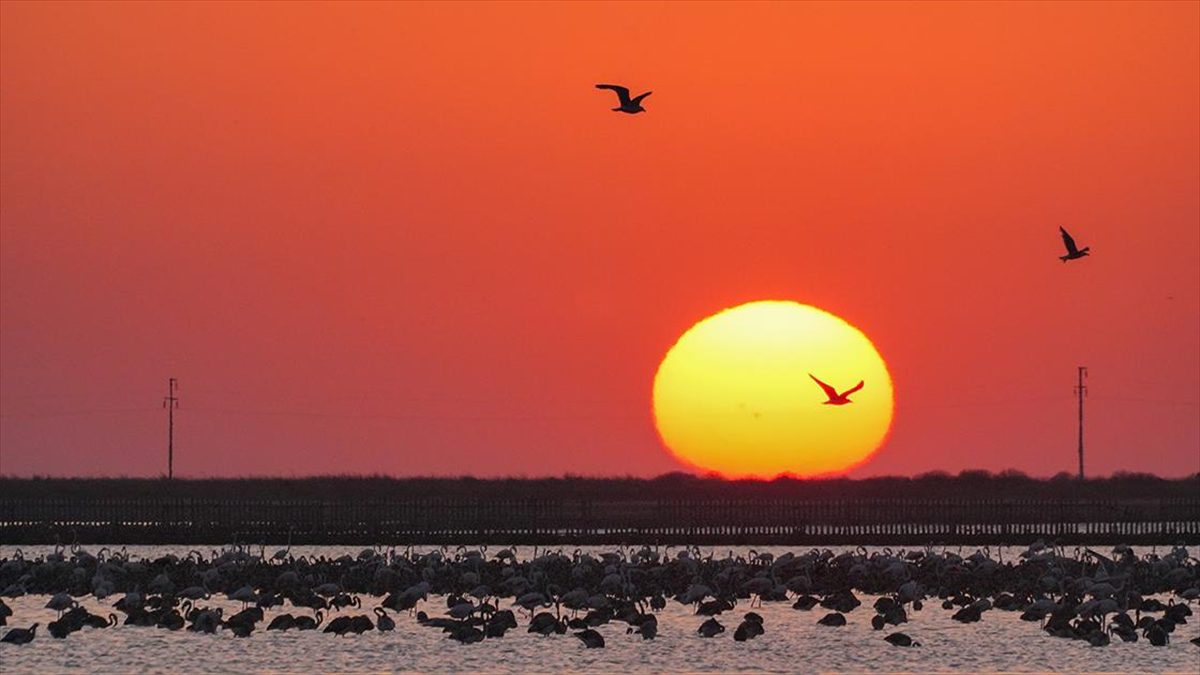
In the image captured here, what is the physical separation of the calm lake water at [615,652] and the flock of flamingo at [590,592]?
0.35 metres

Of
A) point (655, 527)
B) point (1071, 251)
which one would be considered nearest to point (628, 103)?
point (1071, 251)

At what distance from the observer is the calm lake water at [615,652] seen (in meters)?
41.4

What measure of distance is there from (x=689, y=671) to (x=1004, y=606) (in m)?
11.9

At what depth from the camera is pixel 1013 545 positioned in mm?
77875

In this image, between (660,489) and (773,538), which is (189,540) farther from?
(660,489)

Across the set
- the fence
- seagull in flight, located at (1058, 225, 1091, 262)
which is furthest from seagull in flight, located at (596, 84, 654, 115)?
the fence

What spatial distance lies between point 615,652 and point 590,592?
9.42 m

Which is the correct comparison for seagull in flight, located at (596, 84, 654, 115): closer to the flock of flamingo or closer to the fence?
the flock of flamingo

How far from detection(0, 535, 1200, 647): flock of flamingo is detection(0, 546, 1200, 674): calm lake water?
1.16 ft

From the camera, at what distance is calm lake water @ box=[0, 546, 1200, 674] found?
41.4m

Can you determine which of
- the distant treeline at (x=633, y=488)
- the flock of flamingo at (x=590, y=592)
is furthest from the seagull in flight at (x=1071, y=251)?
the distant treeline at (x=633, y=488)

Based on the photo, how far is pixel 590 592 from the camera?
5269 centimetres

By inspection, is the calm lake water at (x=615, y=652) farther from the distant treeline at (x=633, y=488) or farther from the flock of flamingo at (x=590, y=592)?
the distant treeline at (x=633, y=488)

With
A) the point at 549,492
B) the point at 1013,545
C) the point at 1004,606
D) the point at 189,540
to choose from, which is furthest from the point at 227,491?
the point at 1004,606
